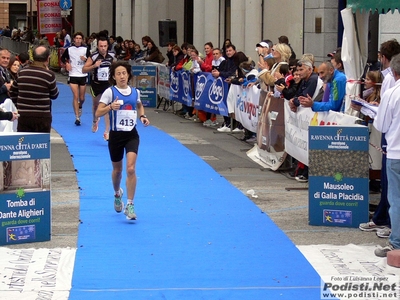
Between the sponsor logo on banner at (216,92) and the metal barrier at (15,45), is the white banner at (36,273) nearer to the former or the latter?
the sponsor logo on banner at (216,92)

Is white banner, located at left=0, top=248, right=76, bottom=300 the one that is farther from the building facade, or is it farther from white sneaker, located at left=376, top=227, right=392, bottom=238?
the building facade

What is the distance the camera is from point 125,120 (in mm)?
10430

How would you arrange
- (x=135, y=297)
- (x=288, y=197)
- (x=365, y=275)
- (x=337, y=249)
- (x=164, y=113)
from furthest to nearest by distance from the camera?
(x=164, y=113) → (x=288, y=197) → (x=337, y=249) → (x=365, y=275) → (x=135, y=297)

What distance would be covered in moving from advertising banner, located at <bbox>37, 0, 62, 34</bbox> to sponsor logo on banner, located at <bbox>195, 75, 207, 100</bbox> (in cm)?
2466

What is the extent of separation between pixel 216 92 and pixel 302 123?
280 inches

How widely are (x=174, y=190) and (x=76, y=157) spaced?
3703mm

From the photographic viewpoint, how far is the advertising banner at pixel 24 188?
922cm

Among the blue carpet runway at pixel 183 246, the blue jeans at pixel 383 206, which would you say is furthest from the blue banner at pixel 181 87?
the blue jeans at pixel 383 206

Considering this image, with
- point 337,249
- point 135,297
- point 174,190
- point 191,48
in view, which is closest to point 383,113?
point 337,249

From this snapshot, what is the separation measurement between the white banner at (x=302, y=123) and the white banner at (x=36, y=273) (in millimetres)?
4293

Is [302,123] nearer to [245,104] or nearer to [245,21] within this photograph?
[245,104]

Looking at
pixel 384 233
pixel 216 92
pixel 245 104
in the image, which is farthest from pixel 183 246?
pixel 216 92

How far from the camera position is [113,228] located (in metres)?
10.1

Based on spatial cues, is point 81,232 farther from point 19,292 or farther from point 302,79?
point 302,79
